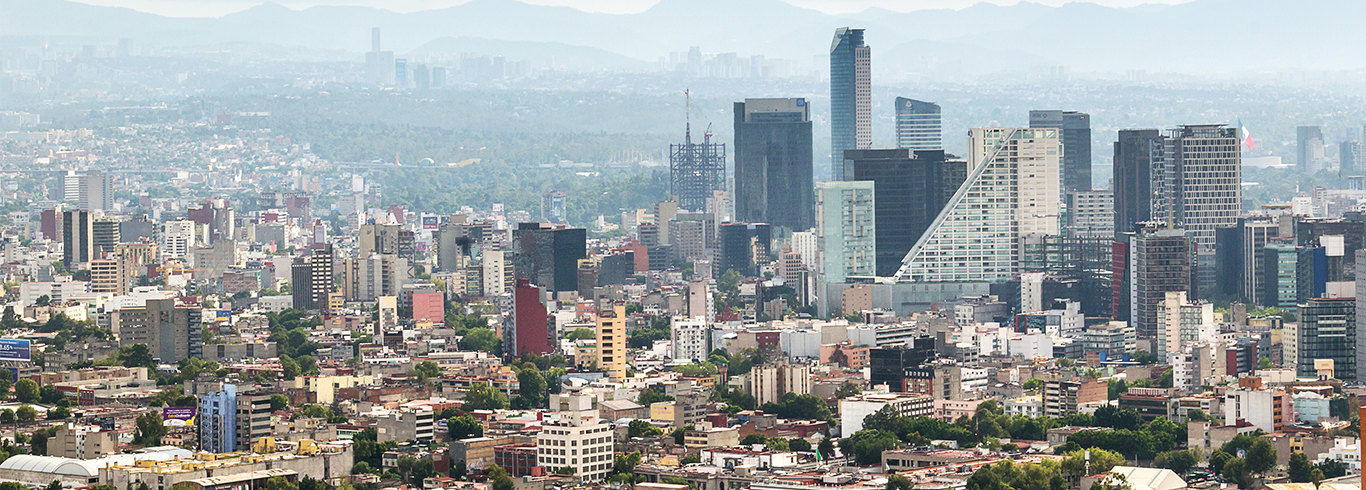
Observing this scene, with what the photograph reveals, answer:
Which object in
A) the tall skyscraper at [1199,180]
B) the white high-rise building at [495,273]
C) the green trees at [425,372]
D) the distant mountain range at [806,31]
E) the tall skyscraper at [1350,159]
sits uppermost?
the distant mountain range at [806,31]

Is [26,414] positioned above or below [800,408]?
above

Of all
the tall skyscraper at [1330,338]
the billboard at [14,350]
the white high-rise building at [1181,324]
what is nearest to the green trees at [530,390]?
the billboard at [14,350]

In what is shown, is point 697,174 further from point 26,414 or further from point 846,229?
point 26,414

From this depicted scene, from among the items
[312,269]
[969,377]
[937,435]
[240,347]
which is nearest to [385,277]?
[312,269]

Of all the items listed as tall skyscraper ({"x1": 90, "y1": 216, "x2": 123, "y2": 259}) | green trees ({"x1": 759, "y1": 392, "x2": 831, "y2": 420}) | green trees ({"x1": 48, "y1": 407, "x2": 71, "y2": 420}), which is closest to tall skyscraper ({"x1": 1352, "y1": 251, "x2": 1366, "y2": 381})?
green trees ({"x1": 759, "y1": 392, "x2": 831, "y2": 420})

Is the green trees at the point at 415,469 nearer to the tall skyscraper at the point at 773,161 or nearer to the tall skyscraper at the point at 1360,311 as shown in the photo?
the tall skyscraper at the point at 1360,311

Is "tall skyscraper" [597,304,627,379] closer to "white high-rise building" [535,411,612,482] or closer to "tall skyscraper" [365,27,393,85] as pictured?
"white high-rise building" [535,411,612,482]

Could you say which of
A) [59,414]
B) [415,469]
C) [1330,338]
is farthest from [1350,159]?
[415,469]
